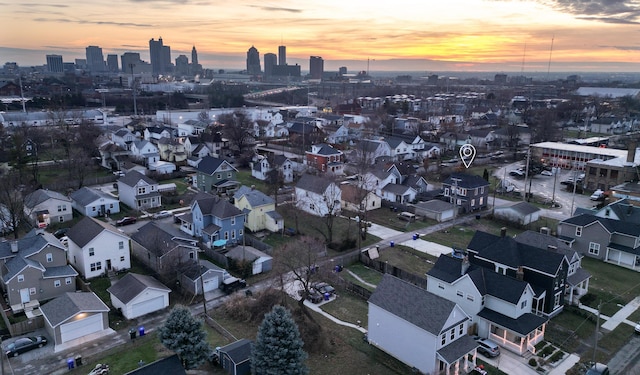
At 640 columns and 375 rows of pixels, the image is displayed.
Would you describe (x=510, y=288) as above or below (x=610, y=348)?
above

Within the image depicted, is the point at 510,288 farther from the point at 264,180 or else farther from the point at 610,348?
the point at 264,180

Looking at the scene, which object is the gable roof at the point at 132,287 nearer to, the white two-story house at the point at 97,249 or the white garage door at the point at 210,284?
the white garage door at the point at 210,284

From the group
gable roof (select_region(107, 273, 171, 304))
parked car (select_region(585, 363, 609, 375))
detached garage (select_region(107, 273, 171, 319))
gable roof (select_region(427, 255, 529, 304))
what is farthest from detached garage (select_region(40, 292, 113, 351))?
parked car (select_region(585, 363, 609, 375))

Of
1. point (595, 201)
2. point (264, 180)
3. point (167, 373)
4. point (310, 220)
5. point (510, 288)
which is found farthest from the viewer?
point (264, 180)

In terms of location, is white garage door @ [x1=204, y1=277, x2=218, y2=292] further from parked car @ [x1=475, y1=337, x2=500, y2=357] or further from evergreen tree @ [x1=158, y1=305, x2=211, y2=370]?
parked car @ [x1=475, y1=337, x2=500, y2=357]

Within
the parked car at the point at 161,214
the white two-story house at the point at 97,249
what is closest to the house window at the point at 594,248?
the white two-story house at the point at 97,249

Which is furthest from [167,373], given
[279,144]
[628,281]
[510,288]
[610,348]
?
[279,144]

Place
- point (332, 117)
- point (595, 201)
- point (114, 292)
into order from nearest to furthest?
point (114, 292)
point (595, 201)
point (332, 117)
